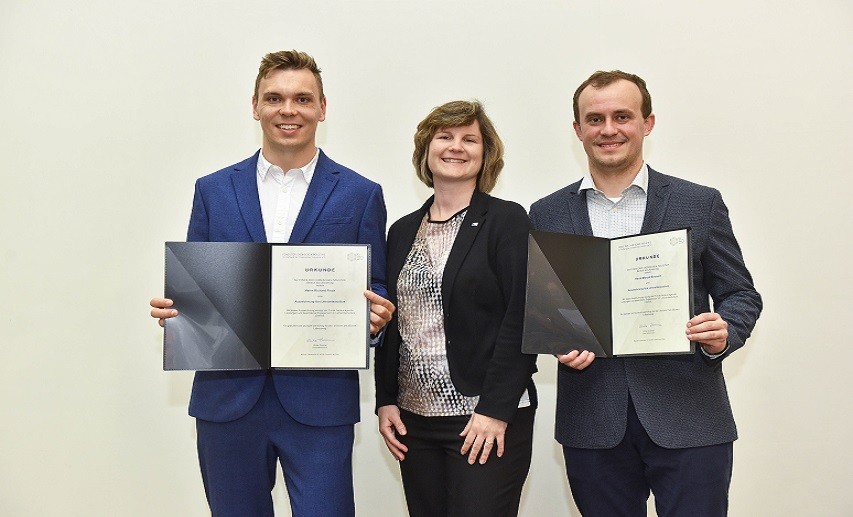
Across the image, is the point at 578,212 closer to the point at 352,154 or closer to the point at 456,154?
the point at 456,154

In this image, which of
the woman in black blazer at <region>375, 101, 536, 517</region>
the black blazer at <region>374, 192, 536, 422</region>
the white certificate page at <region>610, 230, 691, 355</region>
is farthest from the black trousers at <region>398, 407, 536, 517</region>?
the white certificate page at <region>610, 230, 691, 355</region>

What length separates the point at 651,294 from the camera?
80.7 inches

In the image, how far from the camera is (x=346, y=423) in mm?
2291

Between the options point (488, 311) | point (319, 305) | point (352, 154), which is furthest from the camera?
point (352, 154)

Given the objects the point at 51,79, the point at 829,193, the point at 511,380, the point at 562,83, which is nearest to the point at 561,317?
the point at 511,380

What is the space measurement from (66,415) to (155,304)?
1.77 metres

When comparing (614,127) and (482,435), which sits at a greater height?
(614,127)

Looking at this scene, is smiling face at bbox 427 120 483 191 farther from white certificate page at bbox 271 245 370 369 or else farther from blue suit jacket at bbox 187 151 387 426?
white certificate page at bbox 271 245 370 369

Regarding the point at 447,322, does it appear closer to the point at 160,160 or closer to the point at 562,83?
the point at 562,83

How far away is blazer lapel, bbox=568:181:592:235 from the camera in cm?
230

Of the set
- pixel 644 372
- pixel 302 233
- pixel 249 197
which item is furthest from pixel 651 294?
pixel 249 197

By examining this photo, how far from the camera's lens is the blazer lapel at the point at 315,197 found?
230cm

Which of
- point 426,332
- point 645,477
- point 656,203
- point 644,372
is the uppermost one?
point 656,203

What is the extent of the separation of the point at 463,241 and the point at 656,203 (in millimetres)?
603
